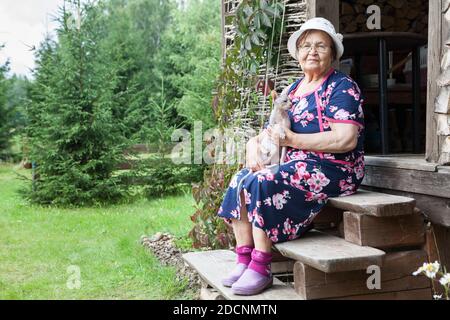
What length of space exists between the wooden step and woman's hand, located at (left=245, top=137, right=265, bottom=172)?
56cm

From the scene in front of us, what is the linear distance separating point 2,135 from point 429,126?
38.5ft

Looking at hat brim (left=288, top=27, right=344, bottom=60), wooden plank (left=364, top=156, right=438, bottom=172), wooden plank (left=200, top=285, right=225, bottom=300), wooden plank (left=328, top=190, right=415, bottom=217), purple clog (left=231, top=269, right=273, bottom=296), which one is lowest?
wooden plank (left=200, top=285, right=225, bottom=300)

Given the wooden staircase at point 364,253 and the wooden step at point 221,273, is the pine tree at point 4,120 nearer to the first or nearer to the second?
the wooden step at point 221,273

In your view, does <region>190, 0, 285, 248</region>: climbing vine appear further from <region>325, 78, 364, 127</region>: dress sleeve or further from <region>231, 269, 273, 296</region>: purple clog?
<region>231, 269, 273, 296</region>: purple clog

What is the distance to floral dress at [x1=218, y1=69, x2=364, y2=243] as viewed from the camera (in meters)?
2.38

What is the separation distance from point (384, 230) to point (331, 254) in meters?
0.34

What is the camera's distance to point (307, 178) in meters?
2.44

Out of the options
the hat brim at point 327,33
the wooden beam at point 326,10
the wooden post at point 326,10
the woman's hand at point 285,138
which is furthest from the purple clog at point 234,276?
the wooden beam at point 326,10

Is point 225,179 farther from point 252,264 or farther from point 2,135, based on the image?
point 2,135

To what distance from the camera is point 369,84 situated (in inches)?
201

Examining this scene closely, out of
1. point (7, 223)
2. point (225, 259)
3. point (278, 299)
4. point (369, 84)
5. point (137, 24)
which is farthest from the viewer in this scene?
point (137, 24)

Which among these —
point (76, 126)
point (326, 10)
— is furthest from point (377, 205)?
point (76, 126)

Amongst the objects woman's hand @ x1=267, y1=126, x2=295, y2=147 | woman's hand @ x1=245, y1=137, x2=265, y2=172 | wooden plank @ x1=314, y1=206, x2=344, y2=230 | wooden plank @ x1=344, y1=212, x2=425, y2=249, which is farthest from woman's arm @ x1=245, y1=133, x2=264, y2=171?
wooden plank @ x1=344, y1=212, x2=425, y2=249
